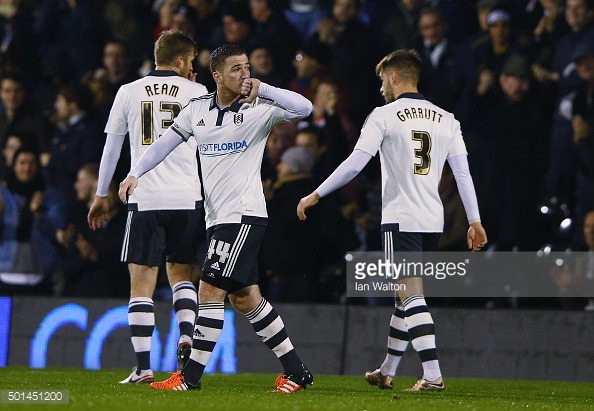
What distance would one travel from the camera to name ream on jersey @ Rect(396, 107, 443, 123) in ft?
24.3

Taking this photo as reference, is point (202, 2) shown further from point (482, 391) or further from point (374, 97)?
point (482, 391)

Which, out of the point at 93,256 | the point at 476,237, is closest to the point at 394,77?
the point at 476,237

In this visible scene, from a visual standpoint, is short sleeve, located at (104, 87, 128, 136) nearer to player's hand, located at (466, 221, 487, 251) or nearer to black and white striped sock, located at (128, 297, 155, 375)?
black and white striped sock, located at (128, 297, 155, 375)

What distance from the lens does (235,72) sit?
6.66 metres

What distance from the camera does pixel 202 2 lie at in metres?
13.3

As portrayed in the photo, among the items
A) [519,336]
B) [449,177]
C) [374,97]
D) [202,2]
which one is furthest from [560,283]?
[202,2]

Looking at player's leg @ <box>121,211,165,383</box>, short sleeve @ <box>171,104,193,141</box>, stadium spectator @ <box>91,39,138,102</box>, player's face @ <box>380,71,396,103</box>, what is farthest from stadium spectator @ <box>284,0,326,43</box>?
short sleeve @ <box>171,104,193,141</box>

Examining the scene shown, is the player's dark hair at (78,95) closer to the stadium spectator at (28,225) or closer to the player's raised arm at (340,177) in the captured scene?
the stadium spectator at (28,225)

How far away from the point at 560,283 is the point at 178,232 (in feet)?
12.1

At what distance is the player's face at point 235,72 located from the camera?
6648mm

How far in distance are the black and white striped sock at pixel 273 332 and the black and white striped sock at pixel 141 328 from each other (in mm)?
1019

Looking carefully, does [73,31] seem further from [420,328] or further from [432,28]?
[420,328]

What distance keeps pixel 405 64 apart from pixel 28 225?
611cm

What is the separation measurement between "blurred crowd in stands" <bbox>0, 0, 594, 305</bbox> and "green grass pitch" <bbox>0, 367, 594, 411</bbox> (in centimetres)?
156
